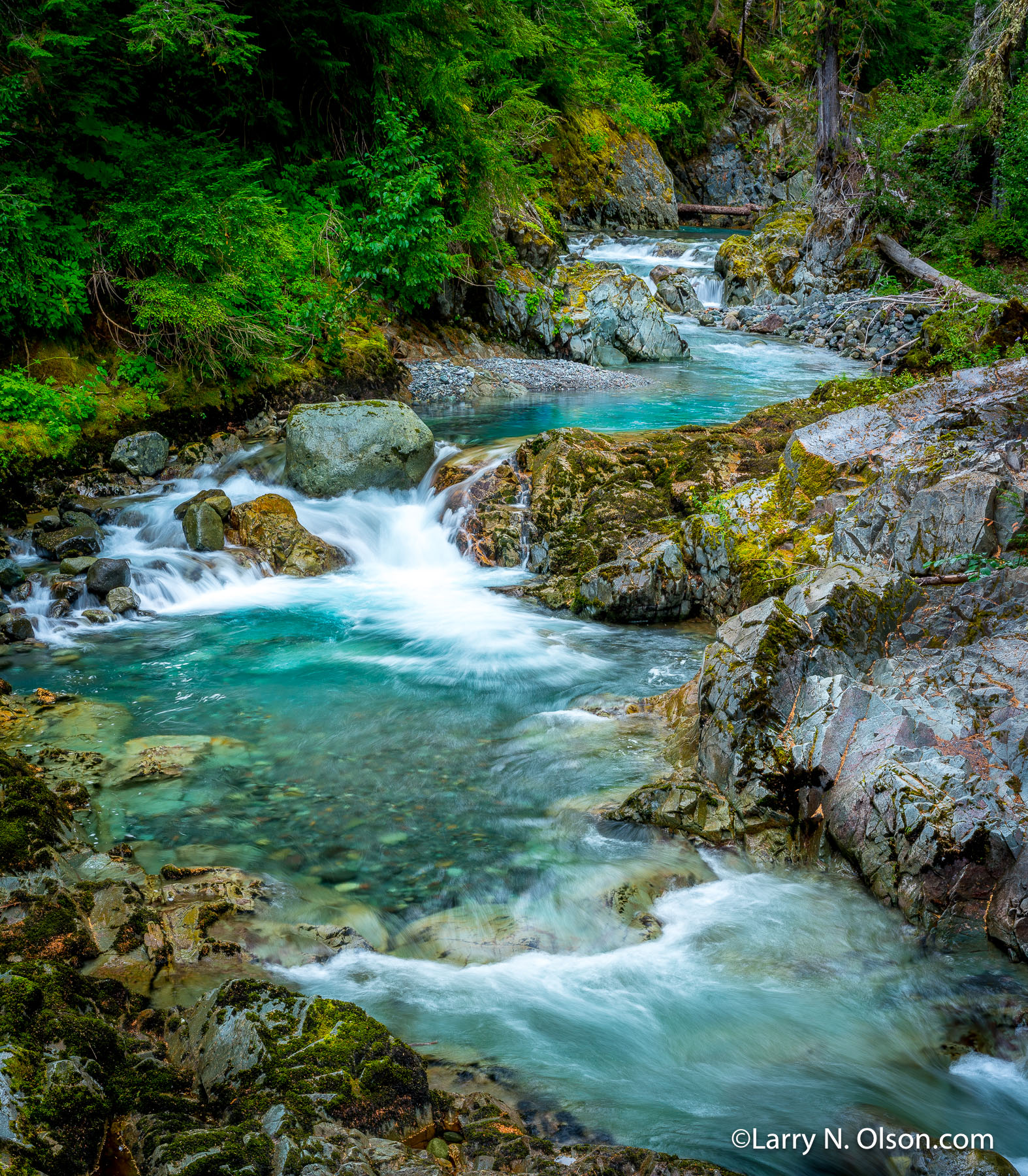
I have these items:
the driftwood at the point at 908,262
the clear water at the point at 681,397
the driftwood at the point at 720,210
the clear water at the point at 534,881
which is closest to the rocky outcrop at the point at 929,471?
the clear water at the point at 534,881

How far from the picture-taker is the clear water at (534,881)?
10.7 feet

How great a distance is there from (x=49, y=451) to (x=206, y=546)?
2.30 meters

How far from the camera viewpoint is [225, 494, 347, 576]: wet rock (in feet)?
29.3

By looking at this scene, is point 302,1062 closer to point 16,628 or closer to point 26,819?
point 26,819

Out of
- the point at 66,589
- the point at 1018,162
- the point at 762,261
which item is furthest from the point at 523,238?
the point at 66,589

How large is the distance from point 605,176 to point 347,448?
2051 centimetres

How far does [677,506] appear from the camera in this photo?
8195 millimetres

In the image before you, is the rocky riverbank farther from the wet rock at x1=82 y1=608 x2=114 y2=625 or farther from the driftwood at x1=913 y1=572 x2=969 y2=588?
the wet rock at x1=82 y1=608 x2=114 y2=625

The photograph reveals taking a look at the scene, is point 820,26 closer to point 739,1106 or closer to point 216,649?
point 216,649

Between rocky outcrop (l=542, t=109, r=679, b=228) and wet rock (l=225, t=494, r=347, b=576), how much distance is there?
18861 millimetres

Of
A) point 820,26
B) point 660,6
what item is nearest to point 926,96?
point 820,26

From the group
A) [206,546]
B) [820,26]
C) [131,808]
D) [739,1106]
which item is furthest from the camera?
[820,26]

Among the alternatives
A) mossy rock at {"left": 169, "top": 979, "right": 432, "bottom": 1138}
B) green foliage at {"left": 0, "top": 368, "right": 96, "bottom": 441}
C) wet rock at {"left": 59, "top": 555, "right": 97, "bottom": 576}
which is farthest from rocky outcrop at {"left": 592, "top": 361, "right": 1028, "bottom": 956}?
green foliage at {"left": 0, "top": 368, "right": 96, "bottom": 441}

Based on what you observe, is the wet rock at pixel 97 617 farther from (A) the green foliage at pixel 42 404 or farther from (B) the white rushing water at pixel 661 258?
(B) the white rushing water at pixel 661 258
